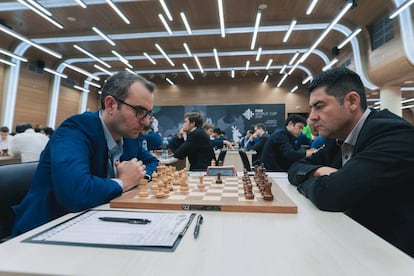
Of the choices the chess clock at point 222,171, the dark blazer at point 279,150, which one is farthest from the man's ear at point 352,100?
the dark blazer at point 279,150

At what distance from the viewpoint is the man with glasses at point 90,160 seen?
3.34ft

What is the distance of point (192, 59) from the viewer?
10.6 metres

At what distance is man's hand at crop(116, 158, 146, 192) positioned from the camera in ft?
4.18

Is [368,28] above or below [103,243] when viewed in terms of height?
above

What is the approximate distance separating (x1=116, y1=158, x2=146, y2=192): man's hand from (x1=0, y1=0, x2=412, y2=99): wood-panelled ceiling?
5.98 metres

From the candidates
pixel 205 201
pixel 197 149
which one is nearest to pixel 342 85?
pixel 205 201

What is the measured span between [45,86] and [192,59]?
6.44m

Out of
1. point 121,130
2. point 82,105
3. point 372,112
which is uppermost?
point 82,105

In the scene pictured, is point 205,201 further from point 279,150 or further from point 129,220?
point 279,150

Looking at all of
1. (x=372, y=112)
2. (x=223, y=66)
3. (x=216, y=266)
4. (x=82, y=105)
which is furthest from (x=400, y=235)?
(x=82, y=105)

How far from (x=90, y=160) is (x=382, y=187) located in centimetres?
131

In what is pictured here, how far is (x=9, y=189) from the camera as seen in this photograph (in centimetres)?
117

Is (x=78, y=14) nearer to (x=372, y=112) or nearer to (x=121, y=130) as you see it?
(x=121, y=130)

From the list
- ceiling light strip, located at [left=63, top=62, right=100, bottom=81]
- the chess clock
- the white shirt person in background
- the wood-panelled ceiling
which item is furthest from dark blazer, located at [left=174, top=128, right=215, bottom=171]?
ceiling light strip, located at [left=63, top=62, right=100, bottom=81]
